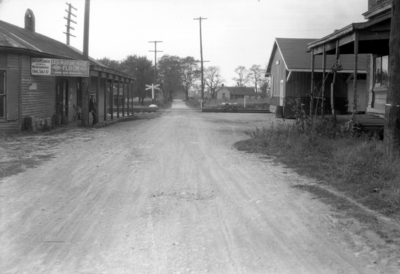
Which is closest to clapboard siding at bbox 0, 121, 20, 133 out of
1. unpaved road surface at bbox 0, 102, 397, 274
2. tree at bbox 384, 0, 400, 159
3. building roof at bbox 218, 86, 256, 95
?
unpaved road surface at bbox 0, 102, 397, 274

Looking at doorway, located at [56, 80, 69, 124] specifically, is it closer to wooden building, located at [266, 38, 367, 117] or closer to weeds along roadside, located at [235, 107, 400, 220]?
weeds along roadside, located at [235, 107, 400, 220]

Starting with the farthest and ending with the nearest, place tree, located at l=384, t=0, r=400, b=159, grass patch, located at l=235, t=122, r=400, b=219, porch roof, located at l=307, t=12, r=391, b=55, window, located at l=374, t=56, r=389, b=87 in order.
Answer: window, located at l=374, t=56, r=389, b=87
porch roof, located at l=307, t=12, r=391, b=55
tree, located at l=384, t=0, r=400, b=159
grass patch, located at l=235, t=122, r=400, b=219

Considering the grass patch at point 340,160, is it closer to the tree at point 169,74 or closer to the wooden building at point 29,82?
the wooden building at point 29,82

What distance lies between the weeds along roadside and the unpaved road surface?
29.0 inches

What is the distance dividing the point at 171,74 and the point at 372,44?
238 feet

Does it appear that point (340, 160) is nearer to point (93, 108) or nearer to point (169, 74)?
point (93, 108)

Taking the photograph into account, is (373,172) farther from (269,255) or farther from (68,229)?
(68,229)

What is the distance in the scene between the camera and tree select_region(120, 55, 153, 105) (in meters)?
65.9

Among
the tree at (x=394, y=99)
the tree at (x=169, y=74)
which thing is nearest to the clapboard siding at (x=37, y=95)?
the tree at (x=394, y=99)

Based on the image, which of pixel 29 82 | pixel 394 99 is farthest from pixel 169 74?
pixel 394 99

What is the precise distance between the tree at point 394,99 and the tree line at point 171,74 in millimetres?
44180

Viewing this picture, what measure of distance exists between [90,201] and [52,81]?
1463 cm

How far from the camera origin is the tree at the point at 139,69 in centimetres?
6588

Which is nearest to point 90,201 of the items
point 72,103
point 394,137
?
point 394,137
